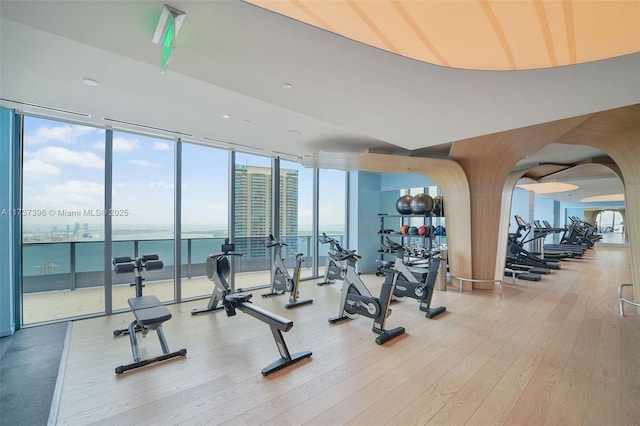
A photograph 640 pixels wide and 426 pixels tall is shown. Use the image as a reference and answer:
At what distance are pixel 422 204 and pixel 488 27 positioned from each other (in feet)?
15.4

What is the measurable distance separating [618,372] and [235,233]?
19.1ft

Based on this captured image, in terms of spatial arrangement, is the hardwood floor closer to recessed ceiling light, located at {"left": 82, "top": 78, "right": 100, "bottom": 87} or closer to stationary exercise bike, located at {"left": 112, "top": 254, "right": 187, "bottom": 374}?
stationary exercise bike, located at {"left": 112, "top": 254, "right": 187, "bottom": 374}

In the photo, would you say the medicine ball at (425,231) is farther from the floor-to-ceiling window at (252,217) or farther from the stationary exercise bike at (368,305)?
the floor-to-ceiling window at (252,217)

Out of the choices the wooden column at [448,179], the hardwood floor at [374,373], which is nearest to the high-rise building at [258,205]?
the wooden column at [448,179]

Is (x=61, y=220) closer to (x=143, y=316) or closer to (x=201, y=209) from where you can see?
(x=201, y=209)

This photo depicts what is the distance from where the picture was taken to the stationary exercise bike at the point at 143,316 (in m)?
2.82

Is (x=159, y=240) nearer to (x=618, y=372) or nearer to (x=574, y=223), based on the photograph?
(x=618, y=372)

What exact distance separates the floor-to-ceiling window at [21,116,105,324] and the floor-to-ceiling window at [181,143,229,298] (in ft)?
4.25

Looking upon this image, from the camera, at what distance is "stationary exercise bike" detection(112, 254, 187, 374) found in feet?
9.26

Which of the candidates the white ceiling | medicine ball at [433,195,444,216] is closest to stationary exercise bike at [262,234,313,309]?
the white ceiling

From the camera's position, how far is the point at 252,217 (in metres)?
6.12

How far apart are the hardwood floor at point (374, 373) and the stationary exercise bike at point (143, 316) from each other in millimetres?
113

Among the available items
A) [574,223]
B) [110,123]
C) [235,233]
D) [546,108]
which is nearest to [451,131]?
[546,108]

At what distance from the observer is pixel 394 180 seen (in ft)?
26.1
